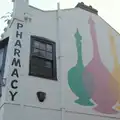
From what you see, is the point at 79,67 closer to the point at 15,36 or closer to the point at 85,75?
the point at 85,75

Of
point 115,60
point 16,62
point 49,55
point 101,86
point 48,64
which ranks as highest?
point 115,60

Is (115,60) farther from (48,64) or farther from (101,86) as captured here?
(48,64)

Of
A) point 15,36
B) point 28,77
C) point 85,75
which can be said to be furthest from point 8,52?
point 85,75

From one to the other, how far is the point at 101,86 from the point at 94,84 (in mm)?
380

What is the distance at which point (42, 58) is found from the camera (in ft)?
30.1

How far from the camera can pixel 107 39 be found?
11.5 meters

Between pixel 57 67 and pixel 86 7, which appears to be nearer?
pixel 57 67

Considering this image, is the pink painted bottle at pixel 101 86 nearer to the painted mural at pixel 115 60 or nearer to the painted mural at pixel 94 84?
the painted mural at pixel 94 84

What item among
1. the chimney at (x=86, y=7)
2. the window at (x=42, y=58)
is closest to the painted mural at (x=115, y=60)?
the chimney at (x=86, y=7)

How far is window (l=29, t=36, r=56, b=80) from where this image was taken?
8.82 metres

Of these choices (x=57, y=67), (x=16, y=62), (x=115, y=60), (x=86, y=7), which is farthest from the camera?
(x=86, y=7)

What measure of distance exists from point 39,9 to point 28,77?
3148 mm

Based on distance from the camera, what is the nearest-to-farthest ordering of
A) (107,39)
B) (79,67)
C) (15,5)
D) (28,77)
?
(28,77)
(15,5)
(79,67)
(107,39)

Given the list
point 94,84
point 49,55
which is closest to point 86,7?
point 49,55
